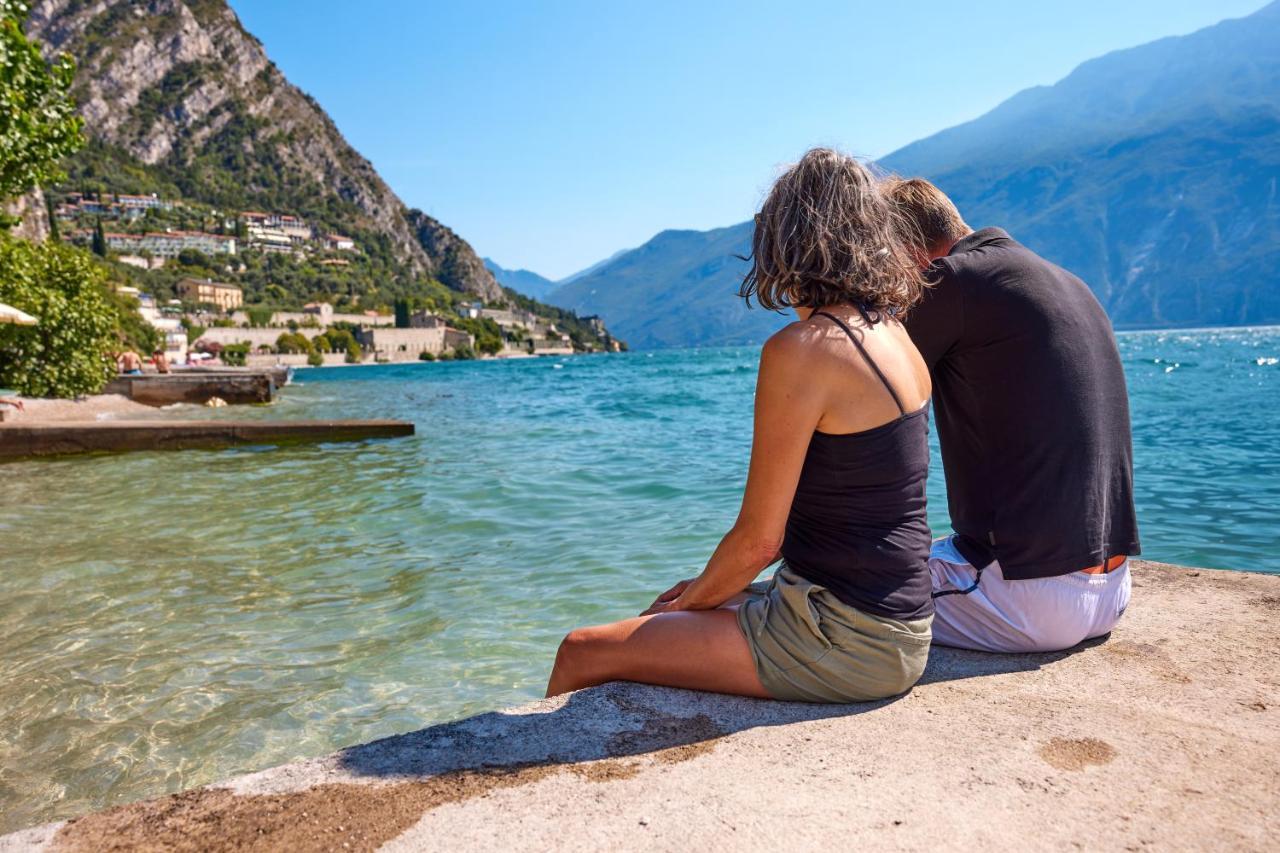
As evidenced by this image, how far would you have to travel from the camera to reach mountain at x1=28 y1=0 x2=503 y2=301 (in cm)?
14675

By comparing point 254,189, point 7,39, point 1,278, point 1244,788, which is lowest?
point 1244,788

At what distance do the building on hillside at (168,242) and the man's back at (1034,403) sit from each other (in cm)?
14591

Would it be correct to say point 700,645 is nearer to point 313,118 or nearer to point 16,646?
point 16,646

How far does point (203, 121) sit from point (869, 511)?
18083 cm

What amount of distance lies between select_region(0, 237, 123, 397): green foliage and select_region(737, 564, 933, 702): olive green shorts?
20022 mm

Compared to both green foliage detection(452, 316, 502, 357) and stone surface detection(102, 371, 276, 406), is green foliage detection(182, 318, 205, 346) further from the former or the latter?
stone surface detection(102, 371, 276, 406)

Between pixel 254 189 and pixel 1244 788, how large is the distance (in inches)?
7114

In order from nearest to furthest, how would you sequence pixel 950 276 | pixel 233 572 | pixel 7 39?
pixel 950 276
pixel 233 572
pixel 7 39

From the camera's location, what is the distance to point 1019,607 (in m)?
2.55

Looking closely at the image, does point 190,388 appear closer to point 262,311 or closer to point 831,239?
point 831,239

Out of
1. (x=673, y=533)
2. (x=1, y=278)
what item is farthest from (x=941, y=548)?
(x=1, y=278)

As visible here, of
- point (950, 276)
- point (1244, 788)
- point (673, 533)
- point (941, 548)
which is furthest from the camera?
point (673, 533)

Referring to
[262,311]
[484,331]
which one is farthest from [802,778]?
[484,331]

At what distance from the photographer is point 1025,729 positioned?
2.10 m
